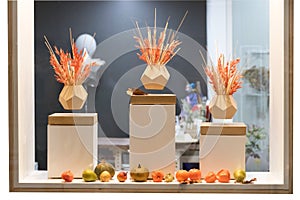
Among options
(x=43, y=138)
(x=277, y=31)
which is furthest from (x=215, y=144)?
(x=43, y=138)

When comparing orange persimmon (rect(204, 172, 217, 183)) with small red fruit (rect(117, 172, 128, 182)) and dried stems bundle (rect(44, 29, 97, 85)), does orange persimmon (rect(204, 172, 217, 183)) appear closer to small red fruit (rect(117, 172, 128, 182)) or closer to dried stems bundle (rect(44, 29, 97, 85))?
small red fruit (rect(117, 172, 128, 182))

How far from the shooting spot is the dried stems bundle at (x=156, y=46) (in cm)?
149

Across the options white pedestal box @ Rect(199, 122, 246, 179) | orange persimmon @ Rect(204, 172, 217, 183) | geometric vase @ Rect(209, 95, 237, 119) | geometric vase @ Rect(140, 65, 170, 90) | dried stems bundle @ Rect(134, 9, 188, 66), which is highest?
dried stems bundle @ Rect(134, 9, 188, 66)

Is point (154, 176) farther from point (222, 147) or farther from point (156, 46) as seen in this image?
point (156, 46)

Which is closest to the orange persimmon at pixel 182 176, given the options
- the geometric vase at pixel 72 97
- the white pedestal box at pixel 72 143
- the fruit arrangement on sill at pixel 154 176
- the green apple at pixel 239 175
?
the fruit arrangement on sill at pixel 154 176

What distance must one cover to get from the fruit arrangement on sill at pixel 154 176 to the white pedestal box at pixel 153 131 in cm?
3

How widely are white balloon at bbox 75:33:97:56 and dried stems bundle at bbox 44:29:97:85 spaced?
0.01 metres

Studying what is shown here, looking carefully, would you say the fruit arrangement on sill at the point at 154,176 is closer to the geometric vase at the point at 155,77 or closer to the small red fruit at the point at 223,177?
the small red fruit at the point at 223,177

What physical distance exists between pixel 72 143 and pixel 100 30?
346 millimetres

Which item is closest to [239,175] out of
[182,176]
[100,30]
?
[182,176]

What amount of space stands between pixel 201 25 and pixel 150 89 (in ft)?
0.79

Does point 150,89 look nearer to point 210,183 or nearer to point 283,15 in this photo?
point 210,183

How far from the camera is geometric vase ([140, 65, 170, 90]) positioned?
1.48 meters

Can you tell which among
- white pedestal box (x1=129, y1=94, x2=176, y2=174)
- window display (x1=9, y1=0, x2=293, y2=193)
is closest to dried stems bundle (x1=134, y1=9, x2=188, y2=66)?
window display (x1=9, y1=0, x2=293, y2=193)
